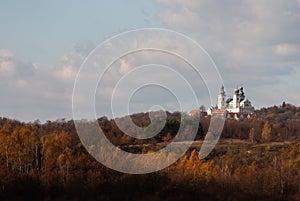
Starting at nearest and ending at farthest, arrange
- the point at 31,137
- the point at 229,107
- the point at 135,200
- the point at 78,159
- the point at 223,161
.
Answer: the point at 135,200 → the point at 78,159 → the point at 31,137 → the point at 223,161 → the point at 229,107

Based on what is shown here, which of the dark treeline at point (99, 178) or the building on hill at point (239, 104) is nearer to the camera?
the dark treeline at point (99, 178)

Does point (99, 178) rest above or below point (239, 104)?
below

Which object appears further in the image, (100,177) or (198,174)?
(198,174)

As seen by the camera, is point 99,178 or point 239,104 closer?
point 99,178

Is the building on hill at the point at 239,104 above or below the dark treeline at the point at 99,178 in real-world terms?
above

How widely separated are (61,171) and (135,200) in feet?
29.2

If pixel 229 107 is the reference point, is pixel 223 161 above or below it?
below

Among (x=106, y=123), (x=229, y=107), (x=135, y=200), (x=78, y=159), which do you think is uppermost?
(x=229, y=107)

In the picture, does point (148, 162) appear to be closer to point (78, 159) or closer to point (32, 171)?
point (78, 159)

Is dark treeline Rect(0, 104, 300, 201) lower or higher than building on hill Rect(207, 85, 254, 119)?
lower

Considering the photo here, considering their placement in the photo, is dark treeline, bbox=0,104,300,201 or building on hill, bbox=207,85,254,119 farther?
building on hill, bbox=207,85,254,119

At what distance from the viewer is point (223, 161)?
74438 millimetres

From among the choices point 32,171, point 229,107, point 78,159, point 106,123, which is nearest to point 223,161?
point 106,123

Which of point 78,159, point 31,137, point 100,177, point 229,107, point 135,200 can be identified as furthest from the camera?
point 229,107
